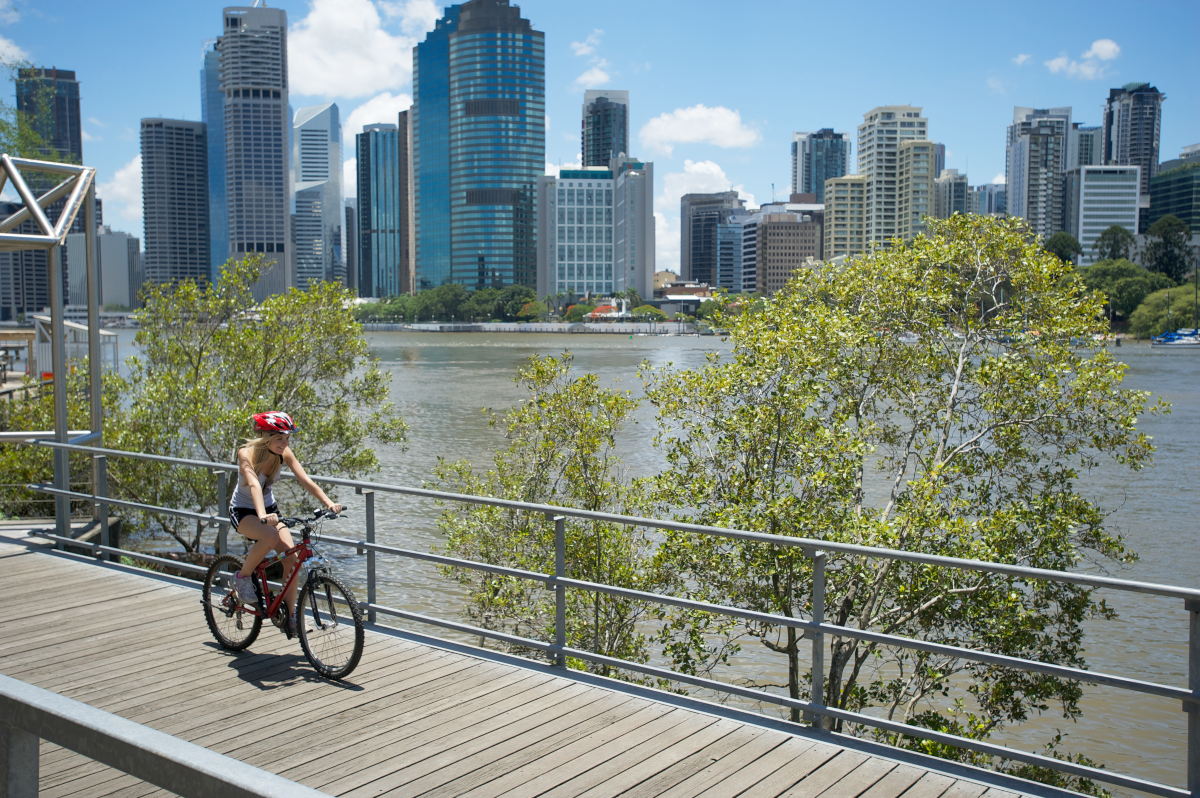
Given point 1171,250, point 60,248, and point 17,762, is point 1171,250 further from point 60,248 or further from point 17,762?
point 17,762

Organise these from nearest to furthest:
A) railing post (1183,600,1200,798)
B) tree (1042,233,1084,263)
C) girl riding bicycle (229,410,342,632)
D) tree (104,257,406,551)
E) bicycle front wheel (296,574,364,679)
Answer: railing post (1183,600,1200,798) → bicycle front wheel (296,574,364,679) → girl riding bicycle (229,410,342,632) → tree (104,257,406,551) → tree (1042,233,1084,263)

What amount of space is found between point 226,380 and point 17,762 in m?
17.7

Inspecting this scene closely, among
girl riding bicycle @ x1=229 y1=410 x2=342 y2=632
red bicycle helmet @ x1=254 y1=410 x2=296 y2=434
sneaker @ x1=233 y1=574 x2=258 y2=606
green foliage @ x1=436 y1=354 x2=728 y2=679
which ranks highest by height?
red bicycle helmet @ x1=254 y1=410 x2=296 y2=434

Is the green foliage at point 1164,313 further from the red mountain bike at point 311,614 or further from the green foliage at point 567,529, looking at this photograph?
the red mountain bike at point 311,614

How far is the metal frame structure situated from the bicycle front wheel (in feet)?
14.8

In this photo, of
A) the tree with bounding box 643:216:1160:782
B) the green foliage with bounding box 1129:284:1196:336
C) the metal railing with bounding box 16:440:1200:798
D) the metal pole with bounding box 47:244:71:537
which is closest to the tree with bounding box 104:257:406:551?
the metal pole with bounding box 47:244:71:537

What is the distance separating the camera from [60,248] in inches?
404

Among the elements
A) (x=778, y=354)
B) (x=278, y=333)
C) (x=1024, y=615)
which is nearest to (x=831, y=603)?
(x=1024, y=615)

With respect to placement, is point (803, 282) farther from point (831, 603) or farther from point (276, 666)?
point (276, 666)

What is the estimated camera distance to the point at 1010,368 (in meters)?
11.9

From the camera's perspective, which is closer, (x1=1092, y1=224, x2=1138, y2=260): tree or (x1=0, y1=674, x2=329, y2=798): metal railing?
(x1=0, y1=674, x2=329, y2=798): metal railing

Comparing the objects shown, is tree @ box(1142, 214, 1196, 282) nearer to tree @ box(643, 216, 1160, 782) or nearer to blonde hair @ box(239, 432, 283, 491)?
tree @ box(643, 216, 1160, 782)

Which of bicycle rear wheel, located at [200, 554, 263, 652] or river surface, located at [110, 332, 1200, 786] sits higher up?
bicycle rear wheel, located at [200, 554, 263, 652]

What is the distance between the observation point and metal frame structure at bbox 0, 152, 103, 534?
9.87 m
